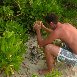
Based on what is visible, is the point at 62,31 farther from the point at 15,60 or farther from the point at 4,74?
the point at 4,74

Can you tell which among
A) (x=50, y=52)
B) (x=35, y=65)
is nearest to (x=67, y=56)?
(x=50, y=52)

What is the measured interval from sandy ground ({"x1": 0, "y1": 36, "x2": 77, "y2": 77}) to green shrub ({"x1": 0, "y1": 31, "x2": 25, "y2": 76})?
1.69ft

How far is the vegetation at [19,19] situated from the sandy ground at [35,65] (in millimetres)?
397

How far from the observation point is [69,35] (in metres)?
5.18

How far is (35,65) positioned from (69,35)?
0.99m

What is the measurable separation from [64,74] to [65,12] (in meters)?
1.85

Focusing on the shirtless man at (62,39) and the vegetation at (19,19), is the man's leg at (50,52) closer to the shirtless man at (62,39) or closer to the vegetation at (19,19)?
the shirtless man at (62,39)


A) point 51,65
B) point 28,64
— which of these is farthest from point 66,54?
point 28,64

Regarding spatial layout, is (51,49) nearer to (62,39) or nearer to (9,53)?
(62,39)

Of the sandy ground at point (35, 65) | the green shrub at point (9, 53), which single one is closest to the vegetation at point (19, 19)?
the green shrub at point (9, 53)

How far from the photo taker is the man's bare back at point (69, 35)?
5134 millimetres

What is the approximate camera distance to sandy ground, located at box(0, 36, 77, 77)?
5.52 metres

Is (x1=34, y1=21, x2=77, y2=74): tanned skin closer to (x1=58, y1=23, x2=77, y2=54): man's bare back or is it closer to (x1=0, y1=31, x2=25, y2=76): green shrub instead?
(x1=58, y1=23, x2=77, y2=54): man's bare back

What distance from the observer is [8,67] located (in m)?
4.91
